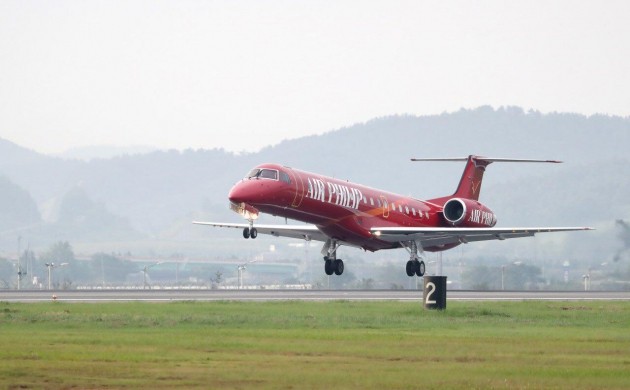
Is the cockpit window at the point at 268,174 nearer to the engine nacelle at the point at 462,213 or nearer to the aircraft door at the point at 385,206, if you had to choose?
the aircraft door at the point at 385,206

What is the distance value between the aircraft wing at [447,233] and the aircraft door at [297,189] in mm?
5133

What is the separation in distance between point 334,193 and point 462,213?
9.40 metres

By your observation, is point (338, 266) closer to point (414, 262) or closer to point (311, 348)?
point (414, 262)

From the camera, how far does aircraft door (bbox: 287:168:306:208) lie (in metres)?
46.7

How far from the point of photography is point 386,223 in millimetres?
52688

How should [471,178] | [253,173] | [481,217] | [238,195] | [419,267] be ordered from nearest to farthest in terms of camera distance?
[238,195] < [253,173] < [419,267] < [481,217] < [471,178]

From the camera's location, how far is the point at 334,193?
49031 mm

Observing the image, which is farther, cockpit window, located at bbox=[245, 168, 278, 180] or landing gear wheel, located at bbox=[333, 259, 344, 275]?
landing gear wheel, located at bbox=[333, 259, 344, 275]

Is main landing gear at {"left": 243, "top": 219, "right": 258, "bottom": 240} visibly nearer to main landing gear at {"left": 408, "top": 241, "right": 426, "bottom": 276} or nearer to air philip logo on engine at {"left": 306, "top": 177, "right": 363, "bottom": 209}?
air philip logo on engine at {"left": 306, "top": 177, "right": 363, "bottom": 209}

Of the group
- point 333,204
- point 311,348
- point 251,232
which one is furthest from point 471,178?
point 311,348

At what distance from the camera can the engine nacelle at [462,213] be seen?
56.7 metres

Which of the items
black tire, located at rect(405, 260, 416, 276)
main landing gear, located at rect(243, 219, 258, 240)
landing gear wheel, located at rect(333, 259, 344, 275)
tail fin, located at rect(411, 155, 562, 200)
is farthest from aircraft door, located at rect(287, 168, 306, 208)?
tail fin, located at rect(411, 155, 562, 200)

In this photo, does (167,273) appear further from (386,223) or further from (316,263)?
(386,223)

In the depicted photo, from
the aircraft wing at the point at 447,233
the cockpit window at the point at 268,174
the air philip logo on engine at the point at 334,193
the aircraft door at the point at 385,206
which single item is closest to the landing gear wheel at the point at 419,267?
the aircraft wing at the point at 447,233
